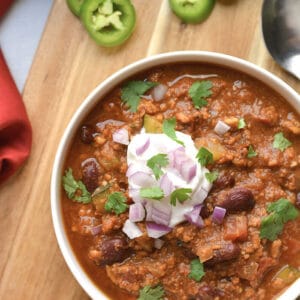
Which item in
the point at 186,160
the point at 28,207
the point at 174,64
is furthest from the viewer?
the point at 28,207

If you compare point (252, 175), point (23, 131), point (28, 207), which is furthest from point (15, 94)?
point (252, 175)

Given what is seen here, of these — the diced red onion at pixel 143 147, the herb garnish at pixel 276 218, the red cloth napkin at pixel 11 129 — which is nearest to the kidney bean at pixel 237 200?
the herb garnish at pixel 276 218

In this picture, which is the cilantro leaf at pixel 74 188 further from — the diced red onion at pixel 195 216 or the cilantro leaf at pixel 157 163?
the diced red onion at pixel 195 216

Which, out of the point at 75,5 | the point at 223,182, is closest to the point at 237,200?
the point at 223,182

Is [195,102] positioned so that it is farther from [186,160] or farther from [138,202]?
[138,202]

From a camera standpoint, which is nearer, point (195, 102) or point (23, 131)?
point (195, 102)

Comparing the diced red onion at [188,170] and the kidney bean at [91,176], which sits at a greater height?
the diced red onion at [188,170]
